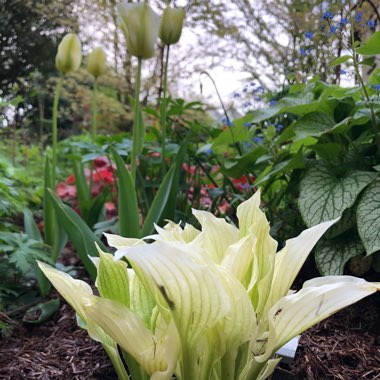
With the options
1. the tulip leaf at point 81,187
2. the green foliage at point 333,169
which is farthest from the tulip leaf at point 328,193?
the tulip leaf at point 81,187

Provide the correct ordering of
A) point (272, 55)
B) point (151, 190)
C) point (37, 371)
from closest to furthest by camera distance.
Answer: point (37, 371)
point (151, 190)
point (272, 55)

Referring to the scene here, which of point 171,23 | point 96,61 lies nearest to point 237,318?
point 171,23

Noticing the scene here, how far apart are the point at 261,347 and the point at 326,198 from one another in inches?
21.5

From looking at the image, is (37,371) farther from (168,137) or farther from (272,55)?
(272,55)

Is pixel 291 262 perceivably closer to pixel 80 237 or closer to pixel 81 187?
pixel 80 237

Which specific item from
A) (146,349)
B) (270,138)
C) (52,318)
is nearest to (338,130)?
(270,138)

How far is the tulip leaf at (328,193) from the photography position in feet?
3.42

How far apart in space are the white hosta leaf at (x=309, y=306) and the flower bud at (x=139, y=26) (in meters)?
0.77

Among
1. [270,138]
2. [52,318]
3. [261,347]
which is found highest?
[270,138]

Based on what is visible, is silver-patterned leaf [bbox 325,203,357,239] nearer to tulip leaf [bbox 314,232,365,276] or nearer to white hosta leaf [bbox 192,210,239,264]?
tulip leaf [bbox 314,232,365,276]

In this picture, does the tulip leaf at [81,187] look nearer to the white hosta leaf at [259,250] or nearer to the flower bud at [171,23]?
the flower bud at [171,23]

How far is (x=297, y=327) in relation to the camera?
588 millimetres

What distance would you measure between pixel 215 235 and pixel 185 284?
0.18 metres

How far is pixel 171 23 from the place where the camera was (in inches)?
51.3
